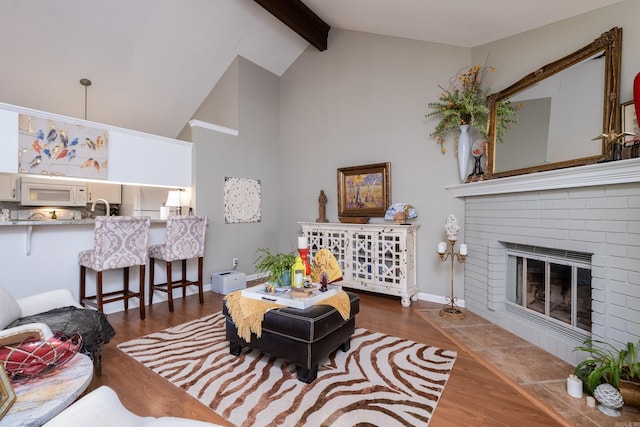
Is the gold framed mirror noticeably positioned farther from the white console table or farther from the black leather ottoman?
the black leather ottoman

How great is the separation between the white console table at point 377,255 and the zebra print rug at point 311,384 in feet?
3.38

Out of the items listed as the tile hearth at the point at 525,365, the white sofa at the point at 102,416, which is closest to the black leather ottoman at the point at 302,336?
the white sofa at the point at 102,416

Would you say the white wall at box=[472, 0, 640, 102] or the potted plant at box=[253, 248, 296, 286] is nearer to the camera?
the white wall at box=[472, 0, 640, 102]

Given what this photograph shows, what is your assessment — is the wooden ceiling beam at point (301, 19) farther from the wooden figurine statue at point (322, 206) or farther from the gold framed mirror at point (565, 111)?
the gold framed mirror at point (565, 111)

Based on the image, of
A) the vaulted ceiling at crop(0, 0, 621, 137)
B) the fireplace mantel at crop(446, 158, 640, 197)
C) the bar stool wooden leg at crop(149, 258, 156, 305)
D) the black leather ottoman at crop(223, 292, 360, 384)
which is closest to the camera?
the fireplace mantel at crop(446, 158, 640, 197)

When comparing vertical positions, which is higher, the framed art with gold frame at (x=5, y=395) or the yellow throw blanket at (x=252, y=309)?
the framed art with gold frame at (x=5, y=395)

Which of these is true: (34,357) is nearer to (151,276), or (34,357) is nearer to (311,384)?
(311,384)

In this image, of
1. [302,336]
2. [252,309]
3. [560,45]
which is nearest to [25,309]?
[252,309]

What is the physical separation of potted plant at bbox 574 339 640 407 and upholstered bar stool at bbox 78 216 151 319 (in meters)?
3.62

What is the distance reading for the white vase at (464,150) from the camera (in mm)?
3328

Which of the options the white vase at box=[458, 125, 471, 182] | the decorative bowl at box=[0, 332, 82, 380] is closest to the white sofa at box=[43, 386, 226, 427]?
the decorative bowl at box=[0, 332, 82, 380]

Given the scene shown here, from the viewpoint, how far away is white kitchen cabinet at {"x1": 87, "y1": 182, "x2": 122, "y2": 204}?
521cm

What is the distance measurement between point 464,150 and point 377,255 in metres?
1.53

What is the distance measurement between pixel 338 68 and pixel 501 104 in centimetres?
246
